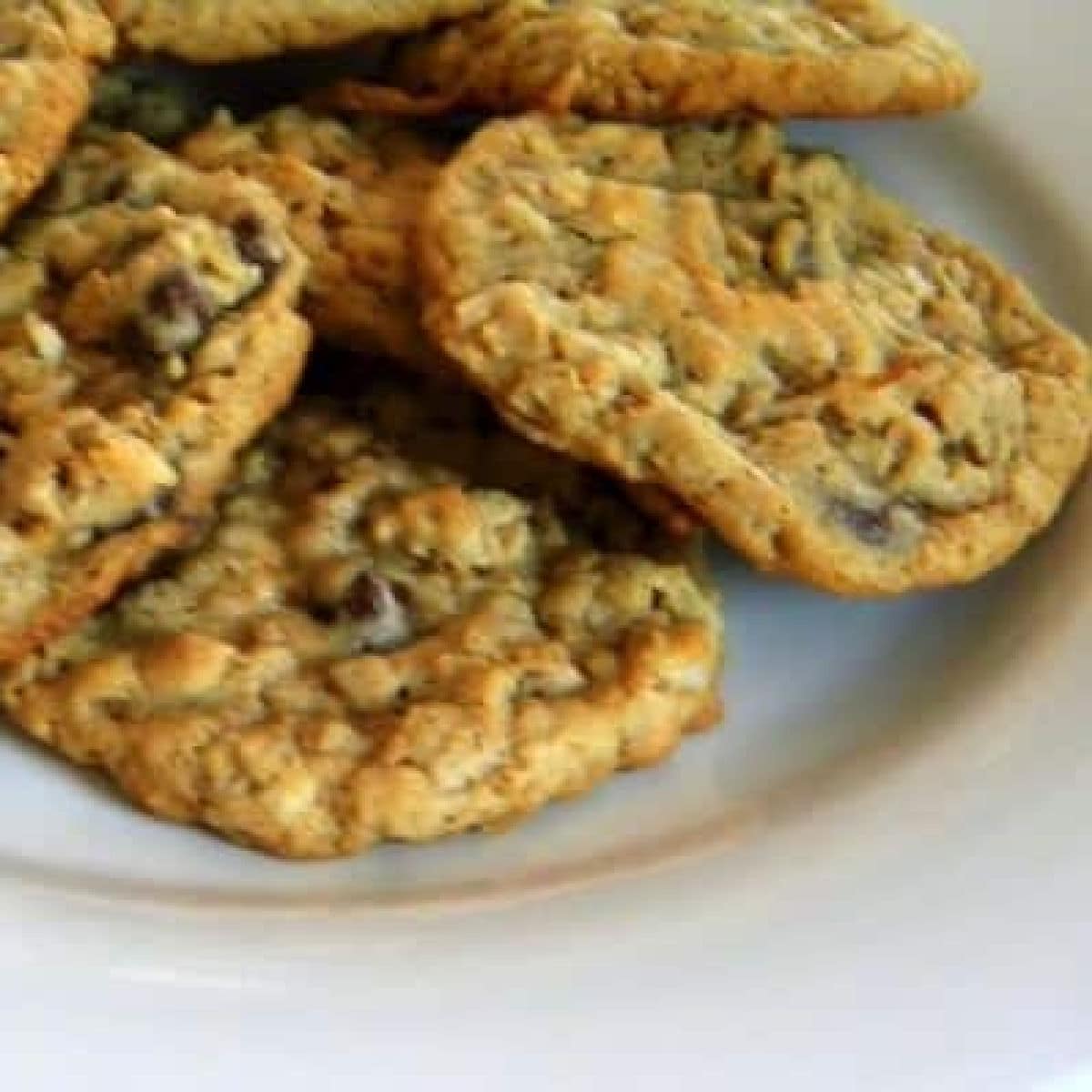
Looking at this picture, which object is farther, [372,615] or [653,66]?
[653,66]

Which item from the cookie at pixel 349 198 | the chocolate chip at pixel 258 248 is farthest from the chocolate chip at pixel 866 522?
the chocolate chip at pixel 258 248

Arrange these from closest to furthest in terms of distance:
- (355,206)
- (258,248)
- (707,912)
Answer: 1. (707,912)
2. (258,248)
3. (355,206)

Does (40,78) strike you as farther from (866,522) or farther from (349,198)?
(866,522)

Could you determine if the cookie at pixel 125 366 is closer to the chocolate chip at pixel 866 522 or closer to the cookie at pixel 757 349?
the cookie at pixel 757 349

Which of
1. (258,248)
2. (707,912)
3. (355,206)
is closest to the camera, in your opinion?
(707,912)

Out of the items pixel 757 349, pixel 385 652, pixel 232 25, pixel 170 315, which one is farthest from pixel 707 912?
pixel 232 25

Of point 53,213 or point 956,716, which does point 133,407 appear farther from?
point 956,716
